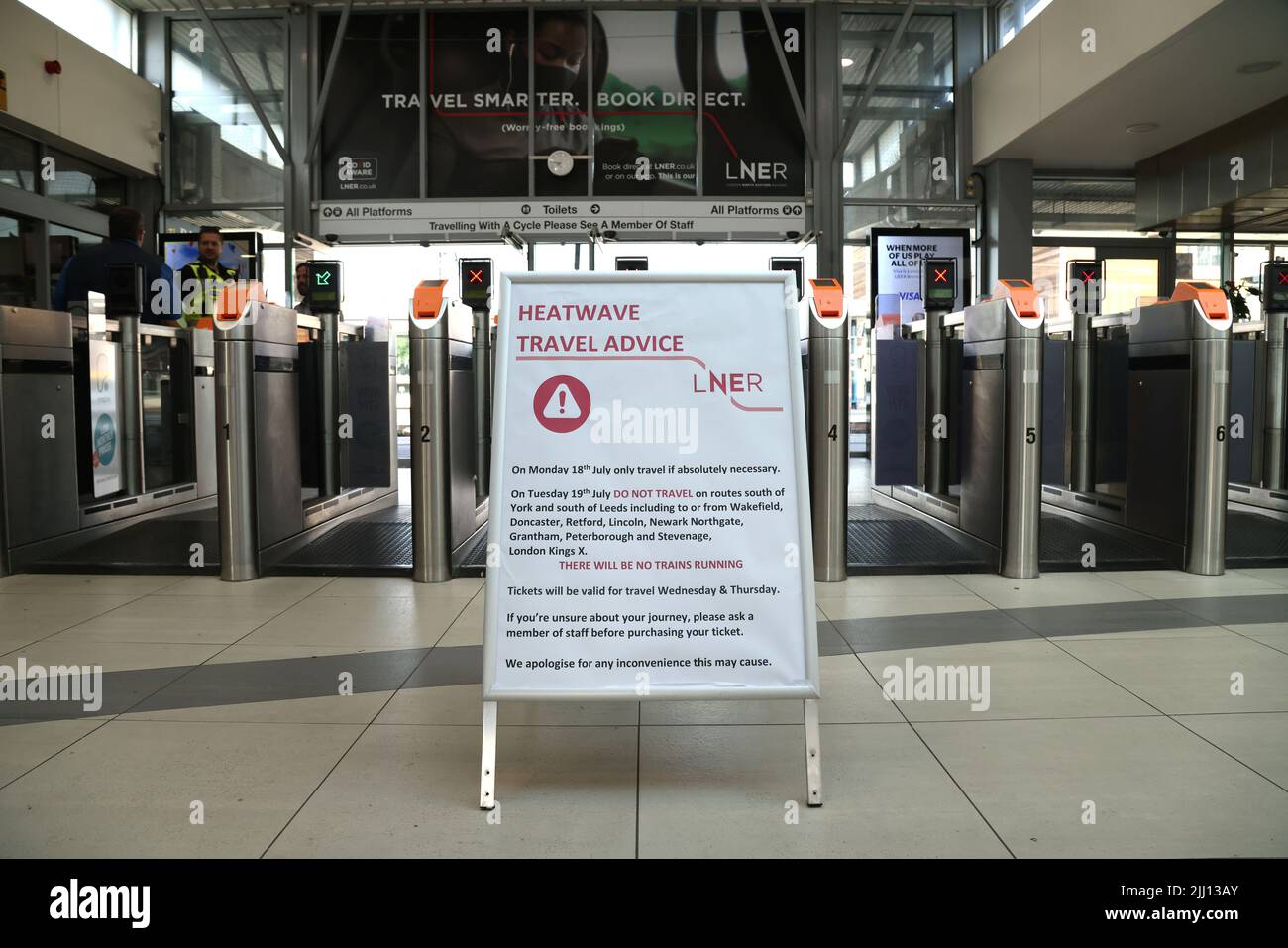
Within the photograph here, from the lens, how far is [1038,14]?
8977mm

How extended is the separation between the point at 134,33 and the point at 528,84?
4.21 metres

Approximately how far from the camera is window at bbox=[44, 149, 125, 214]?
926 cm

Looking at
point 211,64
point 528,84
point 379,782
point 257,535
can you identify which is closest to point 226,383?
point 257,535

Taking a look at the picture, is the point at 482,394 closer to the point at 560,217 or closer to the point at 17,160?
the point at 560,217

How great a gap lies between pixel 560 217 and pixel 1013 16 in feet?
16.5

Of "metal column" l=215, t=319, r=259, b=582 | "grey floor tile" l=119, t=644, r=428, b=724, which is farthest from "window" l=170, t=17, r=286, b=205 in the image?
"grey floor tile" l=119, t=644, r=428, b=724

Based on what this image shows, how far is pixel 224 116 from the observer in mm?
10781

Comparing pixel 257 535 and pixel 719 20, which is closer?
pixel 257 535

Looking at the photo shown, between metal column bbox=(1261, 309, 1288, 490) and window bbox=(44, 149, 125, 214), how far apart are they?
993 cm

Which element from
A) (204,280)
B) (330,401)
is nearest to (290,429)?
(330,401)

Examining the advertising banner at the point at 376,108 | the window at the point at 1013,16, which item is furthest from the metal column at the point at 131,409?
the window at the point at 1013,16

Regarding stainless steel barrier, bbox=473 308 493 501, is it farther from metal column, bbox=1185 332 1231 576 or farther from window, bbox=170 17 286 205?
window, bbox=170 17 286 205
